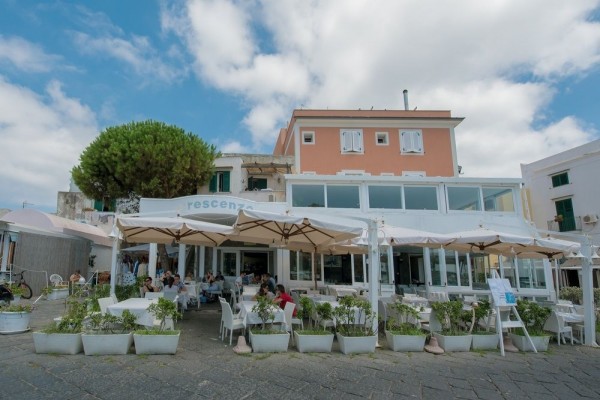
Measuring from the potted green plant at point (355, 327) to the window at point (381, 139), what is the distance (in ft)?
48.4

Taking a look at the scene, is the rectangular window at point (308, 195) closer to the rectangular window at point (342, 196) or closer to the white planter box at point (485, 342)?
the rectangular window at point (342, 196)

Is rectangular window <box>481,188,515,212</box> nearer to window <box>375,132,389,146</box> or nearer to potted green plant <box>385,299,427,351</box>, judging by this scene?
window <box>375,132,389,146</box>

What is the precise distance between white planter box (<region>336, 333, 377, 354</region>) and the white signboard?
248 centimetres

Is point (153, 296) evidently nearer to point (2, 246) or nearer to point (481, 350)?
point (481, 350)

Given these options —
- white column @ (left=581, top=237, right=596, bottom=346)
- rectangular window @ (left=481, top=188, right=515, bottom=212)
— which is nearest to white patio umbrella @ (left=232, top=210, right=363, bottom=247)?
white column @ (left=581, top=237, right=596, bottom=346)

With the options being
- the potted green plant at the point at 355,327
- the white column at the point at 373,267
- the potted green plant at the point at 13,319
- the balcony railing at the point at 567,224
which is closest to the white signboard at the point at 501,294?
the white column at the point at 373,267

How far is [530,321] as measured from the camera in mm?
7383

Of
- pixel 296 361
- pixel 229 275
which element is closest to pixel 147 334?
pixel 296 361

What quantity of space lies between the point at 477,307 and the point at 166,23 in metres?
9.23

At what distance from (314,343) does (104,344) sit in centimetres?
330

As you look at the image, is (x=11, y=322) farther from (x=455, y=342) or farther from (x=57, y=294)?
(x=455, y=342)

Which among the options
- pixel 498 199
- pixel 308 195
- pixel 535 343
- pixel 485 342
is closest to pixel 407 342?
pixel 485 342

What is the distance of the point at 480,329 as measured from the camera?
24.3ft

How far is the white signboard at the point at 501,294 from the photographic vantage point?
668 cm
